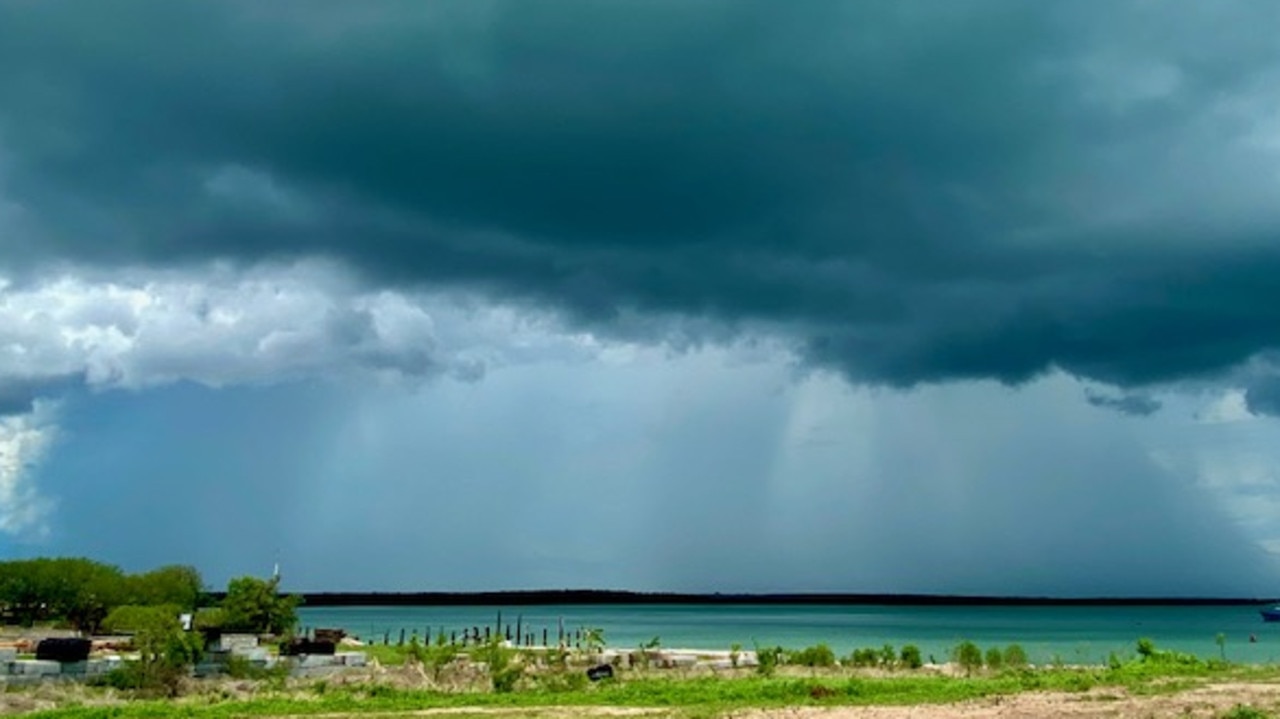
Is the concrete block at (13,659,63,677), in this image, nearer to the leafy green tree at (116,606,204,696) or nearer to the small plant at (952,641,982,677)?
the leafy green tree at (116,606,204,696)

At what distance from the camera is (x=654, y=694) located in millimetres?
30531

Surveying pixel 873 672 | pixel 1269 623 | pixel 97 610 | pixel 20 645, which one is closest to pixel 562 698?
pixel 873 672

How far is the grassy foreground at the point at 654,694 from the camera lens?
28219 millimetres

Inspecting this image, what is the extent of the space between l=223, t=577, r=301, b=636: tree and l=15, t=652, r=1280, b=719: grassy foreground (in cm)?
3196

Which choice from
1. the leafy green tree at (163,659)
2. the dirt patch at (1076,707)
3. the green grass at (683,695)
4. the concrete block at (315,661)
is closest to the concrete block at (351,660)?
the concrete block at (315,661)

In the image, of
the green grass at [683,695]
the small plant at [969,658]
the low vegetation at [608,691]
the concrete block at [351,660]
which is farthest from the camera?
the small plant at [969,658]

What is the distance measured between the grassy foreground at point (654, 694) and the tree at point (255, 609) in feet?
105

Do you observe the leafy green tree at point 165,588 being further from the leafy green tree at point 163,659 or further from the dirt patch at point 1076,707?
the dirt patch at point 1076,707

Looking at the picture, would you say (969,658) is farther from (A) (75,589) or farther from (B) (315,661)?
(A) (75,589)

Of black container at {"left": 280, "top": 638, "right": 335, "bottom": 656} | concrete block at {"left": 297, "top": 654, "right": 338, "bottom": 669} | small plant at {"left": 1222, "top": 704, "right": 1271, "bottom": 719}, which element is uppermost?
black container at {"left": 280, "top": 638, "right": 335, "bottom": 656}

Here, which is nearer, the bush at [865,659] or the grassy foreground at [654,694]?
the grassy foreground at [654,694]

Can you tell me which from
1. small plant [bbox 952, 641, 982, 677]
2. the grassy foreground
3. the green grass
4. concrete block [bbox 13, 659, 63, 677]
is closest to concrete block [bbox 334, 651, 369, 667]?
the grassy foreground

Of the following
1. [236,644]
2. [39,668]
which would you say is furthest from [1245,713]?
[236,644]

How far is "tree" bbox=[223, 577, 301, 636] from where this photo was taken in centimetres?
6719
